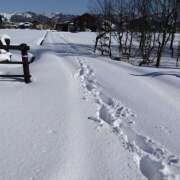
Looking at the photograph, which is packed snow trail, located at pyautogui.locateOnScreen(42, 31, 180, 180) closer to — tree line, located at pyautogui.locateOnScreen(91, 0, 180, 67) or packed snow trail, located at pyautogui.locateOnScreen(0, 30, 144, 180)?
packed snow trail, located at pyautogui.locateOnScreen(0, 30, 144, 180)

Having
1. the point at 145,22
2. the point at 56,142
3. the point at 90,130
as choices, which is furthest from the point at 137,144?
the point at 145,22

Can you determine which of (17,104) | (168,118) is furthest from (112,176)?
(17,104)

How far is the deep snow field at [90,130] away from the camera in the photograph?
3.30 metres

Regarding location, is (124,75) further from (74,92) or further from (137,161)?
(137,161)

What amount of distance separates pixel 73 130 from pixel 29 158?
100cm

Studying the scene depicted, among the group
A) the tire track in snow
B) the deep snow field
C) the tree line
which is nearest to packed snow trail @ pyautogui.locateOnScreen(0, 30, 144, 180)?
the deep snow field

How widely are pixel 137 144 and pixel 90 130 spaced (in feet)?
2.42

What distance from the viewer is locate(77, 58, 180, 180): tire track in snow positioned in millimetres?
3240

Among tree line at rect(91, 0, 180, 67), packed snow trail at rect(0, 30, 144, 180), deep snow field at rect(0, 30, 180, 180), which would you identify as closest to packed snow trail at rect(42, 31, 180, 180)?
deep snow field at rect(0, 30, 180, 180)

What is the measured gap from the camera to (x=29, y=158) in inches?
139

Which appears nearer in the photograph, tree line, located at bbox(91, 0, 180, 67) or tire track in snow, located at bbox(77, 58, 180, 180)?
tire track in snow, located at bbox(77, 58, 180, 180)

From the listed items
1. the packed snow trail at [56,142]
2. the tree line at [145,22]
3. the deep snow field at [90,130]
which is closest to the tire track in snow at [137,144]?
the deep snow field at [90,130]

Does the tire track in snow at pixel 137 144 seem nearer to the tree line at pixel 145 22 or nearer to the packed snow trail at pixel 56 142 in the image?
the packed snow trail at pixel 56 142

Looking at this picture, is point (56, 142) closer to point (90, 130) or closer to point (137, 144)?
point (90, 130)
